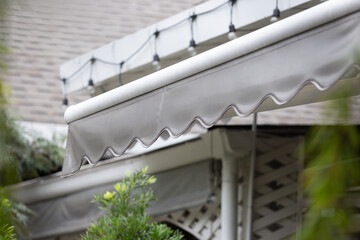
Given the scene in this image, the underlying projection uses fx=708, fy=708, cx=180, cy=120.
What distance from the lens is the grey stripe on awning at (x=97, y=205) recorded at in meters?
5.87

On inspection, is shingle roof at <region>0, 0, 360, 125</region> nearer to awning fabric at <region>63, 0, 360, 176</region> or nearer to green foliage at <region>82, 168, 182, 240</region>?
green foliage at <region>82, 168, 182, 240</region>

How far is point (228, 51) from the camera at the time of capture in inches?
130

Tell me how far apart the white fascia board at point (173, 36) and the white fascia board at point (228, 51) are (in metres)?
1.25

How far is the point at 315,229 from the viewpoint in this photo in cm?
128

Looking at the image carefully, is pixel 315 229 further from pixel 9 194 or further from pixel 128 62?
pixel 128 62

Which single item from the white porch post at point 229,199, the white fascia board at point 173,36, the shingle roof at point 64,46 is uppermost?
the shingle roof at point 64,46

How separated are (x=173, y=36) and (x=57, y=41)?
4295 millimetres

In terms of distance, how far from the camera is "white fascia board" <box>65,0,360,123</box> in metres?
2.78

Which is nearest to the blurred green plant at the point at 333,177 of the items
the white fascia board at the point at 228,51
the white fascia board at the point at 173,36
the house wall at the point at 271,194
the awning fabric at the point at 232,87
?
the awning fabric at the point at 232,87

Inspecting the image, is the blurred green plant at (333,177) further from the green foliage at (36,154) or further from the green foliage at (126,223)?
the green foliage at (36,154)

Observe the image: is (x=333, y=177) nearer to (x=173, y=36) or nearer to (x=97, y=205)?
(x=173, y=36)

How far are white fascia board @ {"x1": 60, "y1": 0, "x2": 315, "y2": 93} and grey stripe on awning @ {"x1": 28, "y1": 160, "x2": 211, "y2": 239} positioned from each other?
1.00m

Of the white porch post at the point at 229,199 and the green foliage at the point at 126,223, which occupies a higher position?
the white porch post at the point at 229,199

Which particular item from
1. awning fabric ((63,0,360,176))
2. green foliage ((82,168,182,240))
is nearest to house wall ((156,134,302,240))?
green foliage ((82,168,182,240))
